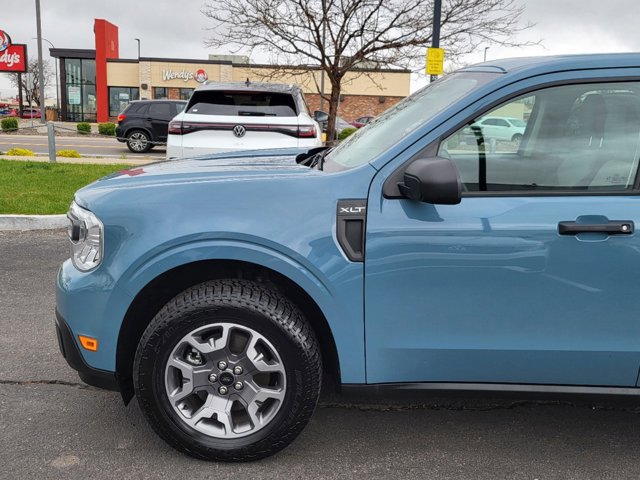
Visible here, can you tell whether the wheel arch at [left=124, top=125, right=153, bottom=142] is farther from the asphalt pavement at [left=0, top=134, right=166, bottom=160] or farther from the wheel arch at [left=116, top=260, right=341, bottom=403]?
the wheel arch at [left=116, top=260, right=341, bottom=403]

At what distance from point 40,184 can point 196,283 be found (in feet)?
25.6

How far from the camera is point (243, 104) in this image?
25.2 feet

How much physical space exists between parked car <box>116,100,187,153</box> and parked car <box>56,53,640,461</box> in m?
17.3

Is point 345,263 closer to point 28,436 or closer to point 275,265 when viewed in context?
point 275,265

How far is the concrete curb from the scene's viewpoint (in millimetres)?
7270

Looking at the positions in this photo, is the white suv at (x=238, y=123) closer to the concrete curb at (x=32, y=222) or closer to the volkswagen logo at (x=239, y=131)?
the volkswagen logo at (x=239, y=131)

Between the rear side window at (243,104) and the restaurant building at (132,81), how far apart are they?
33990 mm

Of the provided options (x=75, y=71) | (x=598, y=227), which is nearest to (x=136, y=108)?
(x=598, y=227)

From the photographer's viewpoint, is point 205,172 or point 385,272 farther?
point 205,172

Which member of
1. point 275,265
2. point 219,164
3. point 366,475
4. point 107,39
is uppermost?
point 107,39

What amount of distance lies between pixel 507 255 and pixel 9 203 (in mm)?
7279

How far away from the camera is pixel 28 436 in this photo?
295 centimetres

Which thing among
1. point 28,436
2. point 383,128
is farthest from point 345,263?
point 28,436

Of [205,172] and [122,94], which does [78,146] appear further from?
[122,94]
